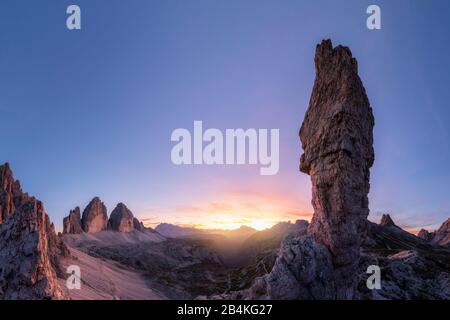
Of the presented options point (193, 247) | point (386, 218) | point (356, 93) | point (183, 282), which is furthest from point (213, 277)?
point (386, 218)

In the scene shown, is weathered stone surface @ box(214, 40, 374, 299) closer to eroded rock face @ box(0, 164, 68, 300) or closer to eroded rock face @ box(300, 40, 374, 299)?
eroded rock face @ box(300, 40, 374, 299)

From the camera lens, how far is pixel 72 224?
162m

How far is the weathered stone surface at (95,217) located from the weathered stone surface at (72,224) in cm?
577

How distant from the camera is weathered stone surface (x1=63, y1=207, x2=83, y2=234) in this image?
158200 millimetres

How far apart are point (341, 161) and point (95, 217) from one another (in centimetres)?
17820

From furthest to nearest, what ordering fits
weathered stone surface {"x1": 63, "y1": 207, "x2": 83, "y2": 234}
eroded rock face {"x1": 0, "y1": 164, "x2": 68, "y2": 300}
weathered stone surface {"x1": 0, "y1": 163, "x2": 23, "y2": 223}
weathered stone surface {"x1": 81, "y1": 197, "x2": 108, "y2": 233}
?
1. weathered stone surface {"x1": 81, "y1": 197, "x2": 108, "y2": 233}
2. weathered stone surface {"x1": 63, "y1": 207, "x2": 83, "y2": 234}
3. weathered stone surface {"x1": 0, "y1": 163, "x2": 23, "y2": 223}
4. eroded rock face {"x1": 0, "y1": 164, "x2": 68, "y2": 300}

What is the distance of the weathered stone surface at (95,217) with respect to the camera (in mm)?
174750

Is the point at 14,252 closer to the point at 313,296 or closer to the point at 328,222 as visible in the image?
the point at 313,296

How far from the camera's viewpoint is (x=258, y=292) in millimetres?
28781

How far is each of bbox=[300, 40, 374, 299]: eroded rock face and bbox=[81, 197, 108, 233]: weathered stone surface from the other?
16934cm

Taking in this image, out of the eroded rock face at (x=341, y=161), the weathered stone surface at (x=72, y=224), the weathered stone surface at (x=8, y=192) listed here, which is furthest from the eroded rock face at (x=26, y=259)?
the weathered stone surface at (x=72, y=224)

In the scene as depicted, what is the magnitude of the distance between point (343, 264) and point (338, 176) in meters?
7.95

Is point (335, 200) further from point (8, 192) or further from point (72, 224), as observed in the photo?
point (72, 224)

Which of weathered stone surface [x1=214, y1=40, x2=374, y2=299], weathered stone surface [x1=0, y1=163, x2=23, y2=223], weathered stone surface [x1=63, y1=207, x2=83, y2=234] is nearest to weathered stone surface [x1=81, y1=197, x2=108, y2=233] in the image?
weathered stone surface [x1=63, y1=207, x2=83, y2=234]
